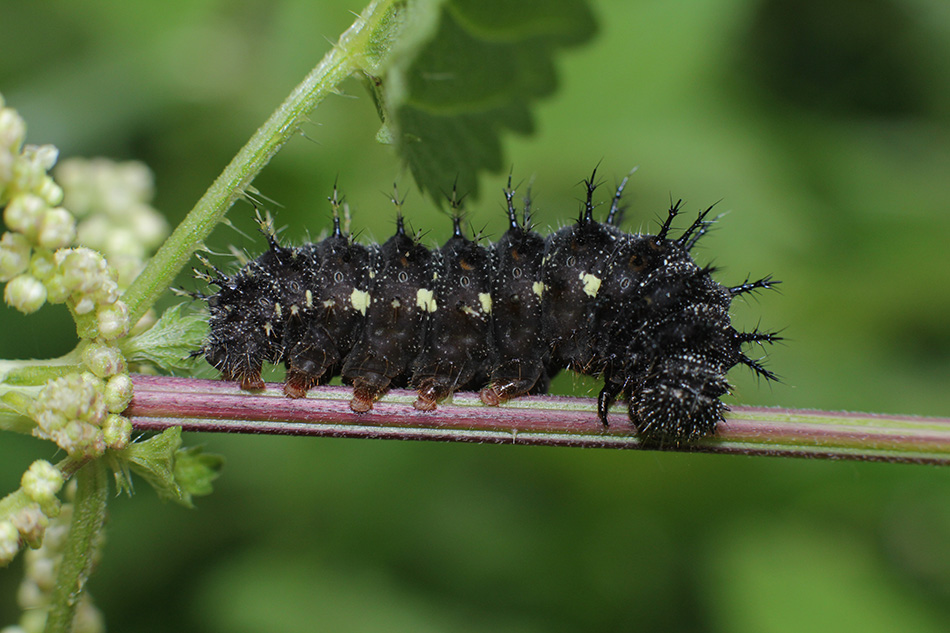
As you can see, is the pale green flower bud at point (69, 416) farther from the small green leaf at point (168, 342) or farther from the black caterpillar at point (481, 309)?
the black caterpillar at point (481, 309)

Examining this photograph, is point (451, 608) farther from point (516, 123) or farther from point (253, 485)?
point (516, 123)

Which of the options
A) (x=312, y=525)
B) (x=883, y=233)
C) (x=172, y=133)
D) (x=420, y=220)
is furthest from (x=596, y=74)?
(x=312, y=525)

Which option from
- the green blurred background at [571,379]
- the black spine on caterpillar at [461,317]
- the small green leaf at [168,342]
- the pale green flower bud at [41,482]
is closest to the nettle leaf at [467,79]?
the black spine on caterpillar at [461,317]

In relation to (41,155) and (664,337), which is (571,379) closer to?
(664,337)

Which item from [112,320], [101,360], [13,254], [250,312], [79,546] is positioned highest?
[13,254]

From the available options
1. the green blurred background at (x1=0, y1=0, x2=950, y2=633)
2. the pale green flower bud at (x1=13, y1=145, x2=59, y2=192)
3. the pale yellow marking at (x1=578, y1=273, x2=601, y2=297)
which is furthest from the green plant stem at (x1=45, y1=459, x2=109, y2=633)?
the green blurred background at (x1=0, y1=0, x2=950, y2=633)

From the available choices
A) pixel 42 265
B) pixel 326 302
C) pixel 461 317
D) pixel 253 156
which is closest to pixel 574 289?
pixel 461 317
